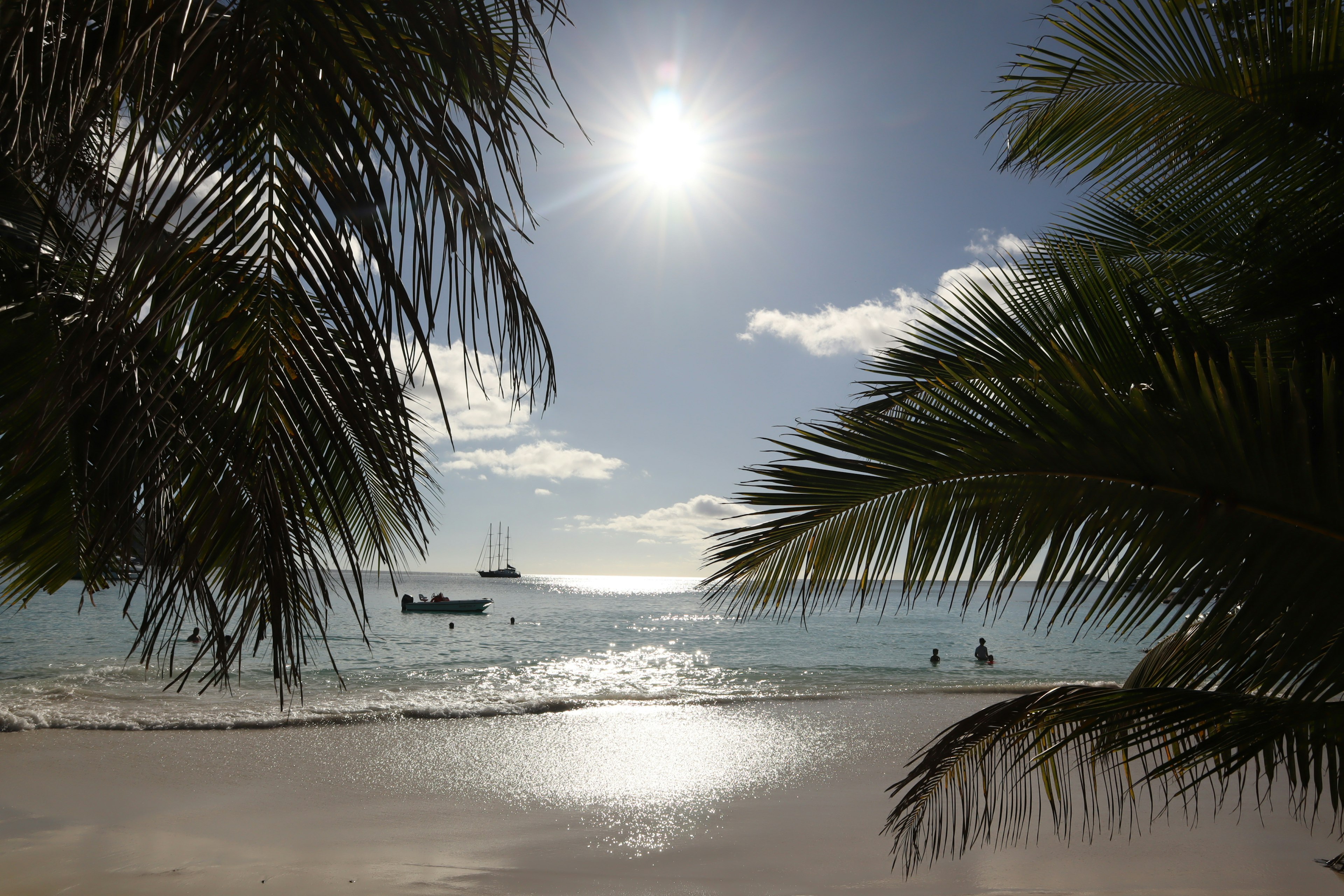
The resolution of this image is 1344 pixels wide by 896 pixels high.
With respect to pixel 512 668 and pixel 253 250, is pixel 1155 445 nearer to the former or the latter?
pixel 253 250

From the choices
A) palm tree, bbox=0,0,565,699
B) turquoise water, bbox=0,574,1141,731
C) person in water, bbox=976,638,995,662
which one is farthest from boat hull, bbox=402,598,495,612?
palm tree, bbox=0,0,565,699

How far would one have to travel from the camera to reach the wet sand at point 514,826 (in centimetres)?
613

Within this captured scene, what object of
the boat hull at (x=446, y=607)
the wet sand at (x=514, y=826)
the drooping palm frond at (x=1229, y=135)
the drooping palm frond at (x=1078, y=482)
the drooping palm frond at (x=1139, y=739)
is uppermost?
the drooping palm frond at (x=1229, y=135)

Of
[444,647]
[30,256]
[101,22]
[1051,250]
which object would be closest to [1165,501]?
[1051,250]

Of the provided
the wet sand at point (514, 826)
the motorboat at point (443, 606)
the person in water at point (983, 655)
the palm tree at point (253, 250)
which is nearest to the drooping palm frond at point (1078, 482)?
the palm tree at point (253, 250)

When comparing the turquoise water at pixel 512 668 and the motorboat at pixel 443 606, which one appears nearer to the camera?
the turquoise water at pixel 512 668

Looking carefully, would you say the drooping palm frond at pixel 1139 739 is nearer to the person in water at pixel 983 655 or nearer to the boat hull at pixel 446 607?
the person in water at pixel 983 655

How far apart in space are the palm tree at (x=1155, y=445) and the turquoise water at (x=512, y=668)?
23.1 inches

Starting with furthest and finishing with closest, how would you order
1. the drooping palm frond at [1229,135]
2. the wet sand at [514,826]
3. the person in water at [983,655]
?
the person in water at [983,655] < the wet sand at [514,826] < the drooping palm frond at [1229,135]

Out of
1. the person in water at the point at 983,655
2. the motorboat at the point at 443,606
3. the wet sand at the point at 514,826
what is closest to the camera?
the wet sand at the point at 514,826

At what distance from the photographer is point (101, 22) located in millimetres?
1283

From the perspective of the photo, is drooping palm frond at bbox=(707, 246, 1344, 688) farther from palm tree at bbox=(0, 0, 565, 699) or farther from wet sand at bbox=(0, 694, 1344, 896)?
wet sand at bbox=(0, 694, 1344, 896)

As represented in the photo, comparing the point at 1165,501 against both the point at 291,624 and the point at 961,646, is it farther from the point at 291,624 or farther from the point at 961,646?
the point at 961,646

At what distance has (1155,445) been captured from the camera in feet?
6.16
